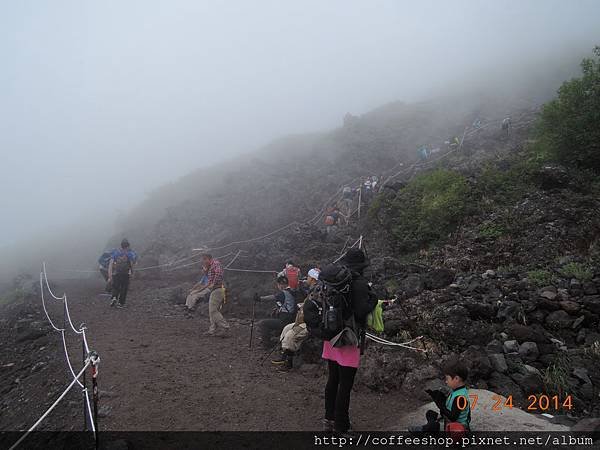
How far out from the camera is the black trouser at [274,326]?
890 cm

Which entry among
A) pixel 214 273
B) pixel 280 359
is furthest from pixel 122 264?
pixel 280 359

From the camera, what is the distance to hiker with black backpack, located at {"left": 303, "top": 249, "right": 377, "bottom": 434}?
4.59 meters

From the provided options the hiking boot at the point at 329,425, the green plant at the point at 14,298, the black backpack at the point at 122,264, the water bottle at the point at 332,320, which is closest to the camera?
the water bottle at the point at 332,320

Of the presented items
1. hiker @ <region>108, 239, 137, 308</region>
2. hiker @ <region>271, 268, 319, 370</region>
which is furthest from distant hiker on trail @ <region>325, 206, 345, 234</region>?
hiker @ <region>271, 268, 319, 370</region>

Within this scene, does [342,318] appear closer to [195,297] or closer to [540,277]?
[540,277]

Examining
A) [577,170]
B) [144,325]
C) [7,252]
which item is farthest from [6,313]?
[7,252]

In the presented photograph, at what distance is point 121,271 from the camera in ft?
40.7

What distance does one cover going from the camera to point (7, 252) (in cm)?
4003

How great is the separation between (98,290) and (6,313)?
3.11m

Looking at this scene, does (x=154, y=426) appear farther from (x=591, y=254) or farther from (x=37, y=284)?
(x=37, y=284)

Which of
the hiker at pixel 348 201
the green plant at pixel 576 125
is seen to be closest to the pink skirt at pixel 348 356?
the green plant at pixel 576 125

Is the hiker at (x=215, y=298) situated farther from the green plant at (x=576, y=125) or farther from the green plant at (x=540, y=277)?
the green plant at (x=576, y=125)

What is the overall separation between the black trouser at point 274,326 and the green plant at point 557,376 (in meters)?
4.91

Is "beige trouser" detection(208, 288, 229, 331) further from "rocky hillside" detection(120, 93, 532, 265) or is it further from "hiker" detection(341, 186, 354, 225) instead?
"rocky hillside" detection(120, 93, 532, 265)
